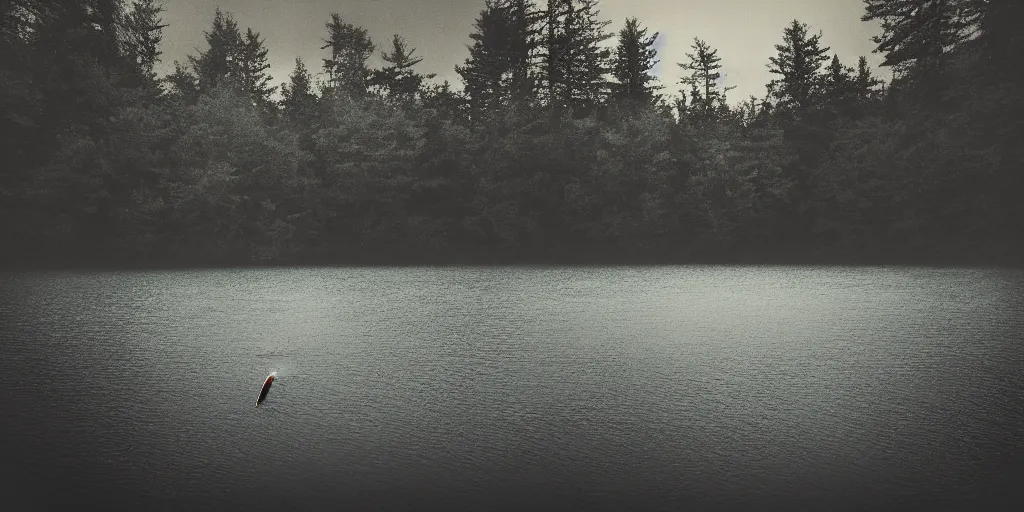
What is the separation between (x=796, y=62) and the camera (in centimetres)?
5256

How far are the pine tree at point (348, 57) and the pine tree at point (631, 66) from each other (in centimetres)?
1802

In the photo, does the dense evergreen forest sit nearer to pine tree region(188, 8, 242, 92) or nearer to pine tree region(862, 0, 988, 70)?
pine tree region(862, 0, 988, 70)

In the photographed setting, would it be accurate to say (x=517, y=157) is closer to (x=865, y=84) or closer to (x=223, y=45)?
(x=865, y=84)

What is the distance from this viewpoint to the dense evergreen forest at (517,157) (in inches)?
1518

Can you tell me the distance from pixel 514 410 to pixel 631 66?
53070 millimetres

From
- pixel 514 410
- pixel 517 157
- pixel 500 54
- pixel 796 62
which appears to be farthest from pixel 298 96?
pixel 514 410

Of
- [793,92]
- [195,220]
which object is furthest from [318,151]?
[793,92]

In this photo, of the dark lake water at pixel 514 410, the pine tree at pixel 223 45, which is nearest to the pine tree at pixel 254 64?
the pine tree at pixel 223 45

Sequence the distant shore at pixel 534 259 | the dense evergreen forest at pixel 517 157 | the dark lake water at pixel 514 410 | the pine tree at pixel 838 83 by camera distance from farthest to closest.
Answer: the pine tree at pixel 838 83 < the dense evergreen forest at pixel 517 157 < the distant shore at pixel 534 259 < the dark lake water at pixel 514 410

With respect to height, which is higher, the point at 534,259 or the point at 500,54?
the point at 500,54

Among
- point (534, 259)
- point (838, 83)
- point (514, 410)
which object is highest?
point (838, 83)

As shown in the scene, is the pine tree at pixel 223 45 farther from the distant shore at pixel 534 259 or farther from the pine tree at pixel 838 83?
the pine tree at pixel 838 83

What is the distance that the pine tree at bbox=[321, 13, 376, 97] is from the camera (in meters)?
51.1

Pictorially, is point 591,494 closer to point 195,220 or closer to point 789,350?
point 789,350
